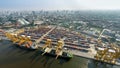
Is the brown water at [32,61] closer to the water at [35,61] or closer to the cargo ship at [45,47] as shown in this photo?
the water at [35,61]

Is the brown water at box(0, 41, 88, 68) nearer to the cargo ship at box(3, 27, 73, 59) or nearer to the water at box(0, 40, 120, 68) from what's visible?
the water at box(0, 40, 120, 68)

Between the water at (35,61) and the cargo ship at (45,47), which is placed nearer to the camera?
the water at (35,61)

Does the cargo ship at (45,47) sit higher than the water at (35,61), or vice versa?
the cargo ship at (45,47)

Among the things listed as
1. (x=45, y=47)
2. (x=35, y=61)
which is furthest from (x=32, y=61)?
(x=45, y=47)

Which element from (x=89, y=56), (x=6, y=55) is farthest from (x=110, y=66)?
(x=6, y=55)

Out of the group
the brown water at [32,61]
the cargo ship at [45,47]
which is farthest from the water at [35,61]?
the cargo ship at [45,47]

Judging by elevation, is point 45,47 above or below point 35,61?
above

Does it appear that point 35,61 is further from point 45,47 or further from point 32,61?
point 45,47

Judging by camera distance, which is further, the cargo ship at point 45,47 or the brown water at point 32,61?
the cargo ship at point 45,47

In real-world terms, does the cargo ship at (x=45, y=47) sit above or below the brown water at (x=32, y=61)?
above
